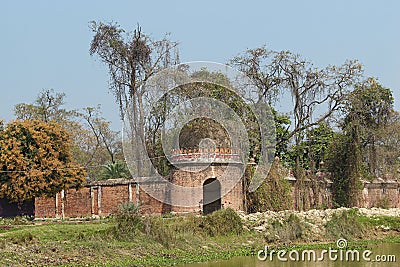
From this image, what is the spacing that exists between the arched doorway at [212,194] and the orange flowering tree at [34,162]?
5699 mm

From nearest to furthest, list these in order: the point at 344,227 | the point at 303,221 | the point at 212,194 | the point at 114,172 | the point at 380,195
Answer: the point at 303,221, the point at 344,227, the point at 212,194, the point at 114,172, the point at 380,195

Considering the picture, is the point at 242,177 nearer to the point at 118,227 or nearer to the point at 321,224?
the point at 321,224

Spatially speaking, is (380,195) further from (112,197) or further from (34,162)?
(34,162)

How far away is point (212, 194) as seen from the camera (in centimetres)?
2670

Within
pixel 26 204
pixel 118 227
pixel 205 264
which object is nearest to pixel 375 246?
pixel 205 264

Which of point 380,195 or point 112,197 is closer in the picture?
point 112,197

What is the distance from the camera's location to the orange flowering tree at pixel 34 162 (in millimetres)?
26859

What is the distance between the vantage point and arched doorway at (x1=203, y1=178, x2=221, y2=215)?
26.5 metres

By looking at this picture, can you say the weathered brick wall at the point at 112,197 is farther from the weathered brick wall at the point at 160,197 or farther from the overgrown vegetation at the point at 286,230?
the overgrown vegetation at the point at 286,230

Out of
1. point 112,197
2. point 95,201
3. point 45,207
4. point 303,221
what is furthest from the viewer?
point 45,207

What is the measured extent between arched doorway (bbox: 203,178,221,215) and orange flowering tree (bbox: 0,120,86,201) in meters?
5.70

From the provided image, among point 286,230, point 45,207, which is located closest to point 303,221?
point 286,230

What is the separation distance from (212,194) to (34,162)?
7528 millimetres

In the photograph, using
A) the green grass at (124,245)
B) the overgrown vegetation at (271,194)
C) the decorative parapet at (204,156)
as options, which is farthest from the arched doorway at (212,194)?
the green grass at (124,245)
